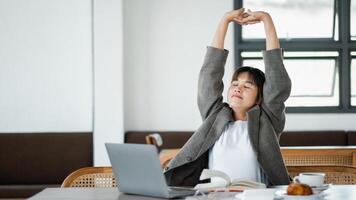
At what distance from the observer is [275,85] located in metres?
3.41

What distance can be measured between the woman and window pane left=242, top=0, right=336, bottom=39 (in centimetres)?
406

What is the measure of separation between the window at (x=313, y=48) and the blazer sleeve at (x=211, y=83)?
397cm

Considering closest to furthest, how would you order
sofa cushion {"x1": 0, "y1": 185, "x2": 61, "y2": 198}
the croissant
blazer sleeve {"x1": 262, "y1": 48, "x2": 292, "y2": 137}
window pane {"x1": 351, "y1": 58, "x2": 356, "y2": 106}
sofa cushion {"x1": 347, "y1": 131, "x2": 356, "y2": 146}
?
the croissant → blazer sleeve {"x1": 262, "y1": 48, "x2": 292, "y2": 137} → sofa cushion {"x1": 0, "y1": 185, "x2": 61, "y2": 198} → sofa cushion {"x1": 347, "y1": 131, "x2": 356, "y2": 146} → window pane {"x1": 351, "y1": 58, "x2": 356, "y2": 106}

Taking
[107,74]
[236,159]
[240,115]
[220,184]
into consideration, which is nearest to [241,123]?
[240,115]

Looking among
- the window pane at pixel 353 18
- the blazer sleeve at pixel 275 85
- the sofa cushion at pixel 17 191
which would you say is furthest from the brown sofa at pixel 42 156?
the blazer sleeve at pixel 275 85

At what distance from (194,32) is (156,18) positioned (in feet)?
1.31

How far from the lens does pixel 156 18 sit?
750 centimetres

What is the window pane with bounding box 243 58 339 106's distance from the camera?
7629 millimetres

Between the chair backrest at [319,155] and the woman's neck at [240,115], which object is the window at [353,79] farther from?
the woman's neck at [240,115]

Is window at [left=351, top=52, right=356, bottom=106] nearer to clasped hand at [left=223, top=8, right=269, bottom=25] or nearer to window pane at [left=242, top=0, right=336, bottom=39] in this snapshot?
window pane at [left=242, top=0, right=336, bottom=39]

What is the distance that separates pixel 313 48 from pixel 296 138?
916mm

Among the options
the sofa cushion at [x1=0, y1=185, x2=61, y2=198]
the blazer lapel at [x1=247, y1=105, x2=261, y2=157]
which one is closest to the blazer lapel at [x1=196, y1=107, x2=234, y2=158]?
the blazer lapel at [x1=247, y1=105, x2=261, y2=157]

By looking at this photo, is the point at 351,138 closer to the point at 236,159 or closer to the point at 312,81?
the point at 312,81

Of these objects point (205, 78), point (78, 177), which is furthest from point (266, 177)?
point (78, 177)
